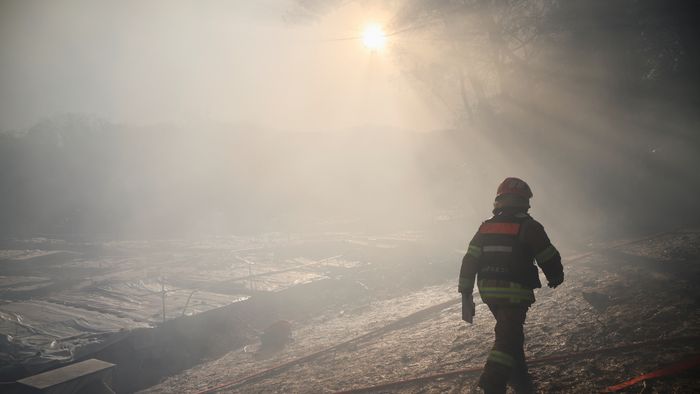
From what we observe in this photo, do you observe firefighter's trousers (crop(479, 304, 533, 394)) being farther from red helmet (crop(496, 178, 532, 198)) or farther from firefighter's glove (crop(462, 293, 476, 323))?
red helmet (crop(496, 178, 532, 198))

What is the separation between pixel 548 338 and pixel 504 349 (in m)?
2.01

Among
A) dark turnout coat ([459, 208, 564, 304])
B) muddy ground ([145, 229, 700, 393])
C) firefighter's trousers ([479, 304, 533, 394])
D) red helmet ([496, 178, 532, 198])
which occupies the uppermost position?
red helmet ([496, 178, 532, 198])

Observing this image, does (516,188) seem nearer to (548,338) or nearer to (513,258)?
(513,258)

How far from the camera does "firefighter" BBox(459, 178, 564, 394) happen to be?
342 cm

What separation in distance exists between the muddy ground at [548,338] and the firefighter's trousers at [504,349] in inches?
24.3

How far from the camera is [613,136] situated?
16.6 m

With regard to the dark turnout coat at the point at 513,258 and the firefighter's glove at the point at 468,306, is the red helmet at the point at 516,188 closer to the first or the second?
the dark turnout coat at the point at 513,258

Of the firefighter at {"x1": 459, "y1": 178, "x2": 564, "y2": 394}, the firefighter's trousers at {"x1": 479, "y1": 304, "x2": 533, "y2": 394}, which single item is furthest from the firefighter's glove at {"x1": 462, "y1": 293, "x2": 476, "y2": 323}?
the firefighter's trousers at {"x1": 479, "y1": 304, "x2": 533, "y2": 394}

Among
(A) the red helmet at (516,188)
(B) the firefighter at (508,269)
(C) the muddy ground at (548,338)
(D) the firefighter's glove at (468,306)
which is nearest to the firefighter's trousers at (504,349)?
(B) the firefighter at (508,269)

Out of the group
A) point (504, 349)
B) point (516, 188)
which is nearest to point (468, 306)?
point (504, 349)

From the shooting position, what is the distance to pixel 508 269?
3529 mm

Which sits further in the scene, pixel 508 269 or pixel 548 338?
pixel 548 338

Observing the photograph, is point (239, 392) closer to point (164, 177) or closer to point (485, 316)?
point (485, 316)

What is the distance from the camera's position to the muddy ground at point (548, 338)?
13.0 ft
